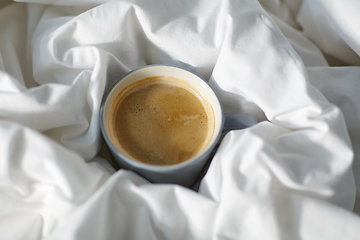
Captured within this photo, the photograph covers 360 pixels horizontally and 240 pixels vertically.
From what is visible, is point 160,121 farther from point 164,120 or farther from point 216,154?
point 216,154

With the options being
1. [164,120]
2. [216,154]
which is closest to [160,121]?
[164,120]

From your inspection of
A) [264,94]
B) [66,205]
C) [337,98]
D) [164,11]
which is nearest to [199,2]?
[164,11]

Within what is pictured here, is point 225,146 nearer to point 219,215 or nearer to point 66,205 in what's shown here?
point 219,215
